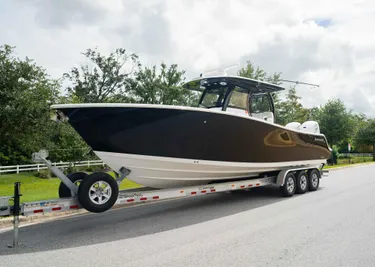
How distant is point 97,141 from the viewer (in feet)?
18.6

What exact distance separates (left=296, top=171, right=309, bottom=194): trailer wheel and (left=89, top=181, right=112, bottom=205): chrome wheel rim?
5.82m

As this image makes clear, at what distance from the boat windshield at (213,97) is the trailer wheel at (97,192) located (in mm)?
3435

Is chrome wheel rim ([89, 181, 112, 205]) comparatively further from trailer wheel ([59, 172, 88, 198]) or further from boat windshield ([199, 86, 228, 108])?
boat windshield ([199, 86, 228, 108])

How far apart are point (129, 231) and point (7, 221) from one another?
2.33 metres

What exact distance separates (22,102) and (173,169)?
12414mm

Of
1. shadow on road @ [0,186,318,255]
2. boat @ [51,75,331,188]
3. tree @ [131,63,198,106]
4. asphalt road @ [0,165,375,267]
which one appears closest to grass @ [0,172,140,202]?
shadow on road @ [0,186,318,255]

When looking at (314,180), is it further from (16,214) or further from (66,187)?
(16,214)

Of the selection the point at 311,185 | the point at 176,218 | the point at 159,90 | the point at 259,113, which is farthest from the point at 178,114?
the point at 159,90

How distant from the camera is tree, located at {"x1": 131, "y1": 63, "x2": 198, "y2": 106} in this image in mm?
29359

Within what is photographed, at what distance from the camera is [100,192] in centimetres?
530

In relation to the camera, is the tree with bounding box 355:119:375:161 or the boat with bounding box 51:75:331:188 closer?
the boat with bounding box 51:75:331:188

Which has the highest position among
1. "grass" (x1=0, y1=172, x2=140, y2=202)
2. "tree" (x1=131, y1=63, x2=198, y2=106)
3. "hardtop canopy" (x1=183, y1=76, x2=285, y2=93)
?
"tree" (x1=131, y1=63, x2=198, y2=106)

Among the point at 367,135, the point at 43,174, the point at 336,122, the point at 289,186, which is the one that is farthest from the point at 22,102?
the point at 367,135

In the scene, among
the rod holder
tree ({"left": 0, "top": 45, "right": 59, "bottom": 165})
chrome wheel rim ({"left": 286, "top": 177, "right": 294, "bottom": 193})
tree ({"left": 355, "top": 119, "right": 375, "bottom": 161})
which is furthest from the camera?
tree ({"left": 355, "top": 119, "right": 375, "bottom": 161})
